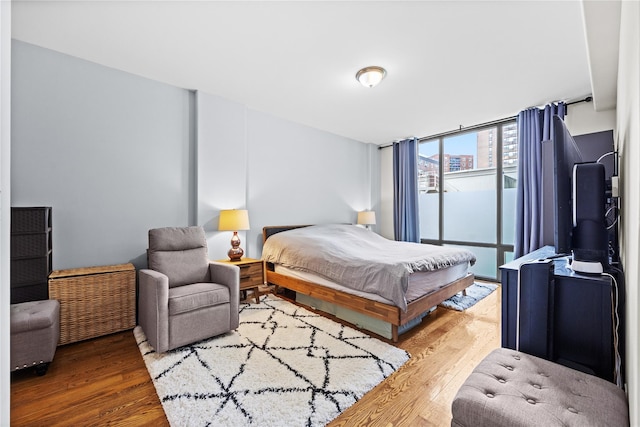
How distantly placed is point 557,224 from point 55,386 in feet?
10.2

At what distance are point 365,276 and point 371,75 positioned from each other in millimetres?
1923

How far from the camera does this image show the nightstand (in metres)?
3.15

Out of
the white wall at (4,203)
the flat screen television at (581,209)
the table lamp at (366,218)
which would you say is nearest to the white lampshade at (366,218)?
the table lamp at (366,218)

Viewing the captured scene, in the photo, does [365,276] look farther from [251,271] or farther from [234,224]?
[234,224]

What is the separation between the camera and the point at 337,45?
2.44 m

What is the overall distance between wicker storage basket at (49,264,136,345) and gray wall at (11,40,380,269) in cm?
39

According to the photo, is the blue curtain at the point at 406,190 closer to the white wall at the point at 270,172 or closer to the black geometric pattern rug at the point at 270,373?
the white wall at the point at 270,172

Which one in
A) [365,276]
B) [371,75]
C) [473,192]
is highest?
[371,75]

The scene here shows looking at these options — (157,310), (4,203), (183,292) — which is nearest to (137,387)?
(157,310)

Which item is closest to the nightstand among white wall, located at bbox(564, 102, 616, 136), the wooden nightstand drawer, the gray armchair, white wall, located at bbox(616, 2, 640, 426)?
the wooden nightstand drawer

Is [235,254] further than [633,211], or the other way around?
[235,254]

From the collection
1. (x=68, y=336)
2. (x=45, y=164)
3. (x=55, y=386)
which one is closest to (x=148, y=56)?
(x=45, y=164)

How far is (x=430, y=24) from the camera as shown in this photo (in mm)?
2180

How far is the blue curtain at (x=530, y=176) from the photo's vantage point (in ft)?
12.3
